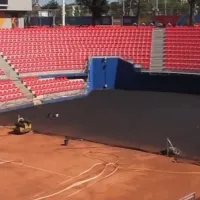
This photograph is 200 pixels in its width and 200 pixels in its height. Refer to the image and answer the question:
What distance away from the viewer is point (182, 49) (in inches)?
1259

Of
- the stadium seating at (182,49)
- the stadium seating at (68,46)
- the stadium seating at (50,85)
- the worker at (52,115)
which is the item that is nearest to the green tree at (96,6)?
the stadium seating at (68,46)

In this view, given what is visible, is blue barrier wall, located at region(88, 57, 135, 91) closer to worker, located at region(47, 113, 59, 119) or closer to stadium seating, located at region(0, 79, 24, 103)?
stadium seating, located at region(0, 79, 24, 103)

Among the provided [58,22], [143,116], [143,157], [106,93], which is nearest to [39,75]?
[106,93]

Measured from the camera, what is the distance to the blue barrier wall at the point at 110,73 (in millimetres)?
31078

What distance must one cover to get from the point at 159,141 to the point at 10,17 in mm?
24211

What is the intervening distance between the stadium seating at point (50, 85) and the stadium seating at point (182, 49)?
641 centimetres

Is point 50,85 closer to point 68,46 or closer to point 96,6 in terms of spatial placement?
point 68,46

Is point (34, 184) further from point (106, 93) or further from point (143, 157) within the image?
point (106, 93)

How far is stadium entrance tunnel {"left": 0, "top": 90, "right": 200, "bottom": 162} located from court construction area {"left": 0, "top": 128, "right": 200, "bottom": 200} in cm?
130

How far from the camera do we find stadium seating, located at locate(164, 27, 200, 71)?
30.8m

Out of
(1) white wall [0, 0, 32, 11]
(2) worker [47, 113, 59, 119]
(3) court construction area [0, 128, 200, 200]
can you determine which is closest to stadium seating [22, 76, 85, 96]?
(2) worker [47, 113, 59, 119]

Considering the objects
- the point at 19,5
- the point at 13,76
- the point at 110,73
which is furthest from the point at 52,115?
the point at 19,5

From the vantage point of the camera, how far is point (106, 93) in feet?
97.2

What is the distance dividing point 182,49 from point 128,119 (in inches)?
457
